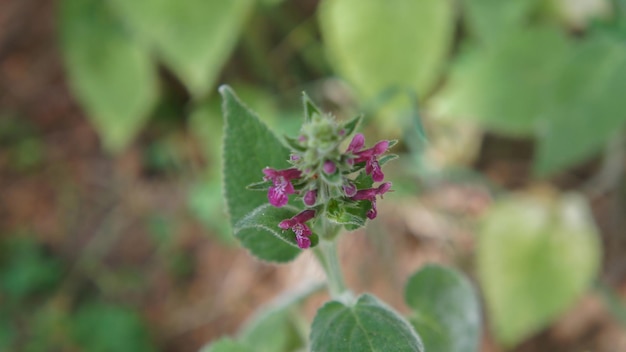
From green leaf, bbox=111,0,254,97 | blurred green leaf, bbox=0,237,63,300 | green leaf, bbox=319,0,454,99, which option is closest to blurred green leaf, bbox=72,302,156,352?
blurred green leaf, bbox=0,237,63,300

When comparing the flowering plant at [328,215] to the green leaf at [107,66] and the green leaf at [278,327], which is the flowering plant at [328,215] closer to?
the green leaf at [278,327]

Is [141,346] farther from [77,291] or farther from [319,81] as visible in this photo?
[319,81]

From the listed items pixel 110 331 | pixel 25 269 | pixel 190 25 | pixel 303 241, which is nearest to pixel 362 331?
pixel 303 241

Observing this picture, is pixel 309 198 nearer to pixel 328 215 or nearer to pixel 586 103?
pixel 328 215

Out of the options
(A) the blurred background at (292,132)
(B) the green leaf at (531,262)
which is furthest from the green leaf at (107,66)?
(B) the green leaf at (531,262)

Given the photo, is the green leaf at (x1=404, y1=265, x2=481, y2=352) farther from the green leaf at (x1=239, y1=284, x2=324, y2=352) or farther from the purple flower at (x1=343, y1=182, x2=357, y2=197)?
the purple flower at (x1=343, y1=182, x2=357, y2=197)

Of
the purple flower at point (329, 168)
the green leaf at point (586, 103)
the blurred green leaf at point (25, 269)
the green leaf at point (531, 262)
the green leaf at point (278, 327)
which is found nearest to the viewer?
the purple flower at point (329, 168)
